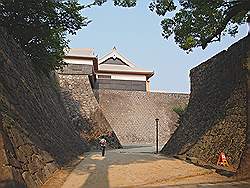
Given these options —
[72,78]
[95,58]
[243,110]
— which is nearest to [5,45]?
[243,110]

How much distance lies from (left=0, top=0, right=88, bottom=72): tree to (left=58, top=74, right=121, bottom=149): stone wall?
1135 centimetres

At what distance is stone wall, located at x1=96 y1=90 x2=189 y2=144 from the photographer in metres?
34.1

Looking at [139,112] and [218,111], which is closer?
[218,111]

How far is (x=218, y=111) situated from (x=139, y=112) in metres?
23.8

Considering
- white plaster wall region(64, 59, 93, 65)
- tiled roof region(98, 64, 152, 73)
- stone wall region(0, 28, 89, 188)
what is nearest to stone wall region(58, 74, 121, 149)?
white plaster wall region(64, 59, 93, 65)

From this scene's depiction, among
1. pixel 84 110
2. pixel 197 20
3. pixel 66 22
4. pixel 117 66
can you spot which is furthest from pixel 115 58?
pixel 197 20

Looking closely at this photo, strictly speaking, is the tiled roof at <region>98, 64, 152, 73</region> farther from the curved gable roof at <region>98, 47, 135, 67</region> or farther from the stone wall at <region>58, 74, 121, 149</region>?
the stone wall at <region>58, 74, 121, 149</region>

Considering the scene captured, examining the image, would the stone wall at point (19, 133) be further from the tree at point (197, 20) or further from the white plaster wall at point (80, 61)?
the white plaster wall at point (80, 61)

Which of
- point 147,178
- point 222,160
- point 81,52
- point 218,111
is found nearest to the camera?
point 147,178

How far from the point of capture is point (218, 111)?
12.9 meters

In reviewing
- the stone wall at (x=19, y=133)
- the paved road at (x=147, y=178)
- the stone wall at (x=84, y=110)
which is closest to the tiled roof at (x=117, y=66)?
the stone wall at (x=84, y=110)

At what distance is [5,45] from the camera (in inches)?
452

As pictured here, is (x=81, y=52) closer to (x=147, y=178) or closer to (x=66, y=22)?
(x=66, y=22)

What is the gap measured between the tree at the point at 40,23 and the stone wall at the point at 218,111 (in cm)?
645
